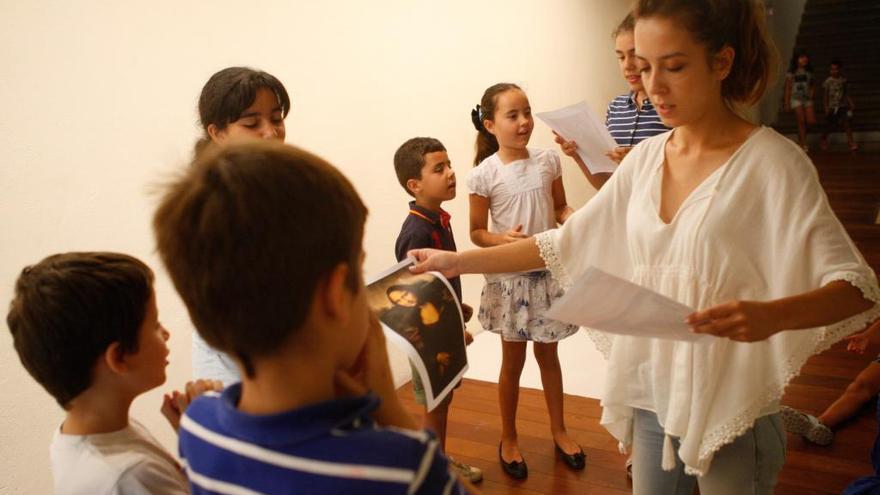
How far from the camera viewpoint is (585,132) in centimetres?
238

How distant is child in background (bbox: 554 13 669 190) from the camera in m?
2.22

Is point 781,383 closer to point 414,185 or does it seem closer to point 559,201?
point 414,185

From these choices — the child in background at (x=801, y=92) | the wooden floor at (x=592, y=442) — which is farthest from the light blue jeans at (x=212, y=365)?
the child in background at (x=801, y=92)

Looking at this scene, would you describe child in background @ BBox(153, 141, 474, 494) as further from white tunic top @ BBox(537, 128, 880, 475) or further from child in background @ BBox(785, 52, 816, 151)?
child in background @ BBox(785, 52, 816, 151)

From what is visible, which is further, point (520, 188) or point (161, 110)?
point (520, 188)

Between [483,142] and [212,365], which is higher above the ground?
[483,142]

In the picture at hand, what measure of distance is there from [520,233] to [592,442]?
0.97m

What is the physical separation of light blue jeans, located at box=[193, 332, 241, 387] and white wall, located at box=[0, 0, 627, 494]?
0.32 m

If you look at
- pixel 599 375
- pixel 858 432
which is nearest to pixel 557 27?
pixel 599 375

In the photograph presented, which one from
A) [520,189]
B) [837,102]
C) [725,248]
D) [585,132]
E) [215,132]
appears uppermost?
[215,132]

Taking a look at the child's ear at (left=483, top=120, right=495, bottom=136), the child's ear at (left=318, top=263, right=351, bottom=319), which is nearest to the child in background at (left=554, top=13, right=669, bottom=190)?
the child's ear at (left=483, top=120, right=495, bottom=136)

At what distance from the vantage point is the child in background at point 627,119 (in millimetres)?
2221

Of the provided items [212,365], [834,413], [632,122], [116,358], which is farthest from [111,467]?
[834,413]

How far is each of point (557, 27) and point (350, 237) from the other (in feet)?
16.8
